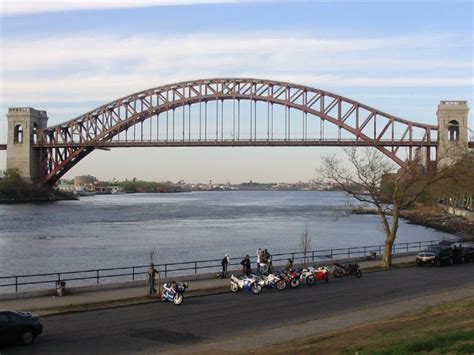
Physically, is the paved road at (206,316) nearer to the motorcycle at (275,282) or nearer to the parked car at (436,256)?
the motorcycle at (275,282)

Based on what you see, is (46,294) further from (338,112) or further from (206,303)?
(338,112)

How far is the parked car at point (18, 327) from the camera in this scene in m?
17.1

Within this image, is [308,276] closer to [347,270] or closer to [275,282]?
[275,282]

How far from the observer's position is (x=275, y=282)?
27.6 m

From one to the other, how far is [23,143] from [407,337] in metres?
149

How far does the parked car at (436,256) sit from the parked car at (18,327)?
2411 centimetres

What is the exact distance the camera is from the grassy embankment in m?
13.8

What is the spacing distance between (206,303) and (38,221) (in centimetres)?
7123

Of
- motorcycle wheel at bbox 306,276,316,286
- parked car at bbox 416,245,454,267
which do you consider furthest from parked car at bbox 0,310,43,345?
parked car at bbox 416,245,454,267

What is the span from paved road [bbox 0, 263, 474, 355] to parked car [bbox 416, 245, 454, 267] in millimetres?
6268

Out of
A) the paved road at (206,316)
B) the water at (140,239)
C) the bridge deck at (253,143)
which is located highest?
the bridge deck at (253,143)

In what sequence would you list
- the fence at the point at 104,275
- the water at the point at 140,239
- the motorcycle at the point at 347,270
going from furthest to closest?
the water at the point at 140,239 → the motorcycle at the point at 347,270 → the fence at the point at 104,275

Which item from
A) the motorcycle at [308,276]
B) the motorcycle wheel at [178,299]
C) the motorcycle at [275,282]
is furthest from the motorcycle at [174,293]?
the motorcycle at [308,276]

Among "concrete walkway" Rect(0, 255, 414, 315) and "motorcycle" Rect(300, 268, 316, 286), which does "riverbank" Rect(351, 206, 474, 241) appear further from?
"concrete walkway" Rect(0, 255, 414, 315)
